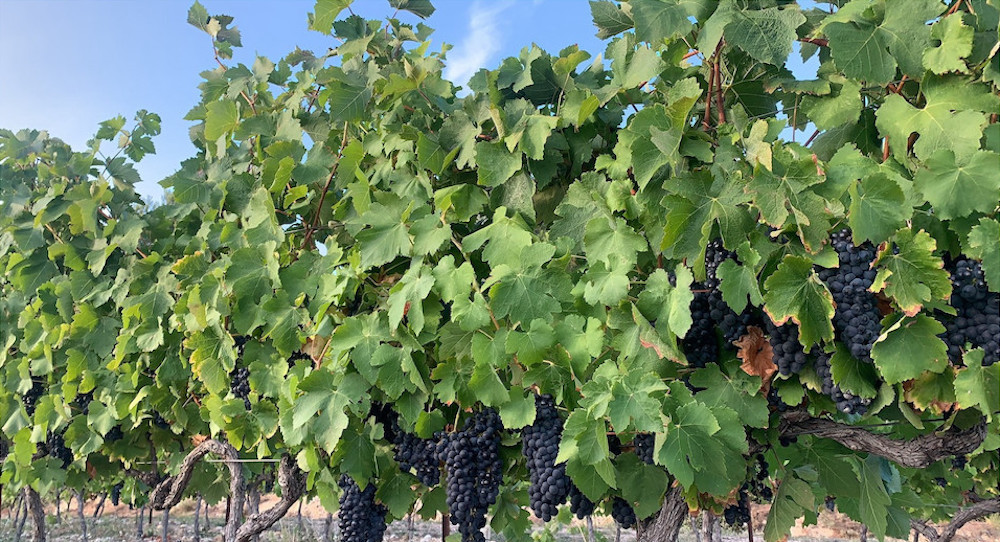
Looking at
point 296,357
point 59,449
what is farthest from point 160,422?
point 296,357

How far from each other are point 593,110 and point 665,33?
40 centimetres

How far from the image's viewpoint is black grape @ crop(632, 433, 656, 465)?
7.45 ft

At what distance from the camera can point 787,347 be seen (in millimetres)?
1959

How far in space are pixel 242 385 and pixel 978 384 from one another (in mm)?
2949

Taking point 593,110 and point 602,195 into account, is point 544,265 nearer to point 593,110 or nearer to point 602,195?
point 602,195

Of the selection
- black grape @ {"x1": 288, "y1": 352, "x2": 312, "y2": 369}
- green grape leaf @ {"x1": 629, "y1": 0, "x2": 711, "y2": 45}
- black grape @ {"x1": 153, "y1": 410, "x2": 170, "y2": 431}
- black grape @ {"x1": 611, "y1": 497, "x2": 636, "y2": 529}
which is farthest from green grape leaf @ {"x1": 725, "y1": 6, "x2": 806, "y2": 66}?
black grape @ {"x1": 153, "y1": 410, "x2": 170, "y2": 431}

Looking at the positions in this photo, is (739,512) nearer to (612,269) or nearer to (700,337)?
(700,337)

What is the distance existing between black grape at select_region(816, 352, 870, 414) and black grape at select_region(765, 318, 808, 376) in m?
0.05

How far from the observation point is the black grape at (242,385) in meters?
3.42

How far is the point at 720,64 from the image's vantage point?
222cm

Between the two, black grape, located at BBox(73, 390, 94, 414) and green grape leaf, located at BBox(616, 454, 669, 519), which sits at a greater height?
black grape, located at BBox(73, 390, 94, 414)

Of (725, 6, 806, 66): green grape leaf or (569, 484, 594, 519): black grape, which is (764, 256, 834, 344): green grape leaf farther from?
(569, 484, 594, 519): black grape

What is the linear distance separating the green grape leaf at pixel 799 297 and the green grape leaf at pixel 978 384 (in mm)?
295

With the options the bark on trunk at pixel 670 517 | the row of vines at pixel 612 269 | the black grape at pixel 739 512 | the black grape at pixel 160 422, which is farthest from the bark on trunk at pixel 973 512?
the black grape at pixel 160 422
